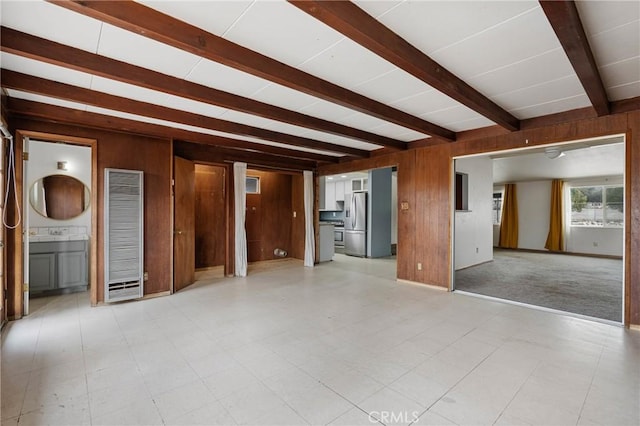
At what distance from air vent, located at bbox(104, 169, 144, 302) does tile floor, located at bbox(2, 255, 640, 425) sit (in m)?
0.27

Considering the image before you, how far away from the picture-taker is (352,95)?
3.01 m

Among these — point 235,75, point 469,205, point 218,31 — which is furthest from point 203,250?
point 469,205

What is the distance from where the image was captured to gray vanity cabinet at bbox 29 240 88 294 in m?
4.25

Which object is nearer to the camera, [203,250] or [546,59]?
[546,59]

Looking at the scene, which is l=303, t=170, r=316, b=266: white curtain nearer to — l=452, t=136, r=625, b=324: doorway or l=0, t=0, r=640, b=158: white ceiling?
l=452, t=136, r=625, b=324: doorway

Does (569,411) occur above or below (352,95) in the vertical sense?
below

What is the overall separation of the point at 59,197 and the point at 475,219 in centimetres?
828

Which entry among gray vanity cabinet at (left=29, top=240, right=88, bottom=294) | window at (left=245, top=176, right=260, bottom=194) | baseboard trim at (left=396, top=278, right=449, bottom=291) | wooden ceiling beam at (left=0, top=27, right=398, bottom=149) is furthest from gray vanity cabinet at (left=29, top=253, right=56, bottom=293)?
baseboard trim at (left=396, top=278, right=449, bottom=291)

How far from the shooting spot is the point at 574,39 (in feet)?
6.17

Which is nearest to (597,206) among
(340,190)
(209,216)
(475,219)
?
(475,219)

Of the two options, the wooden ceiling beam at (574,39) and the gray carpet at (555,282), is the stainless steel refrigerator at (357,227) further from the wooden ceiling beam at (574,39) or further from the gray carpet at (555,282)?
the wooden ceiling beam at (574,39)

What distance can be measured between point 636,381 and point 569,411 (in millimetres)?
852

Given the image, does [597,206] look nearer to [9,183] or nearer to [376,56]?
[376,56]

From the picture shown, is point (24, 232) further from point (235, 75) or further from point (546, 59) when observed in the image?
point (546, 59)
